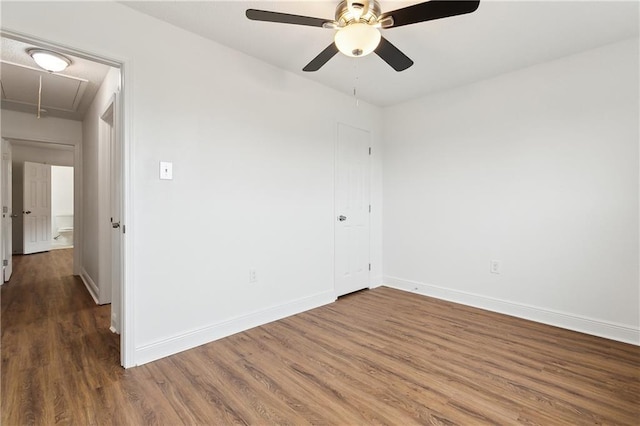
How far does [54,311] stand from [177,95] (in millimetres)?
2723

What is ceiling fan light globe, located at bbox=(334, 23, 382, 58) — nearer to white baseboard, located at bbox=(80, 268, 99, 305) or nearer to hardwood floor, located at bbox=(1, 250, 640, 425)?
hardwood floor, located at bbox=(1, 250, 640, 425)

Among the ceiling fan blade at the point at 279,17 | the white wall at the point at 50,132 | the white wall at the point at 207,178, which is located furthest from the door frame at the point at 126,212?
the white wall at the point at 50,132

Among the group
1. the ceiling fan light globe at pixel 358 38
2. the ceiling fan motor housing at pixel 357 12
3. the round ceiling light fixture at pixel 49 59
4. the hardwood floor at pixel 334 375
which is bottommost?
the hardwood floor at pixel 334 375

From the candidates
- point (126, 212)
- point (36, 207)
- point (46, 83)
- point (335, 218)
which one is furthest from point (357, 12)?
point (36, 207)

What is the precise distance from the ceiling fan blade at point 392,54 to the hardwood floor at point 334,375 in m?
2.17

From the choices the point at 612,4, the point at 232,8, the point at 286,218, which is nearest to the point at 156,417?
the point at 286,218

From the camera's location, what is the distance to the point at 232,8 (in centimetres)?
211

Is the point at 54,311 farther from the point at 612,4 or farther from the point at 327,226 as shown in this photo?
the point at 612,4

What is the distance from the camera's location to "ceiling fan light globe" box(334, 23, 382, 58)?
178cm

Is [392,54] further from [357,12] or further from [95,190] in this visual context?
[95,190]

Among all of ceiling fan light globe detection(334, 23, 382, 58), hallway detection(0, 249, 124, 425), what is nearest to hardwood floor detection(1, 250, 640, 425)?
hallway detection(0, 249, 124, 425)

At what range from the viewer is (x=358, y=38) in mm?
1792

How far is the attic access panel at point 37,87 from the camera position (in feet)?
10.0

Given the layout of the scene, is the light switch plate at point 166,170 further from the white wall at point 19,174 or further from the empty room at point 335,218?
the white wall at point 19,174
